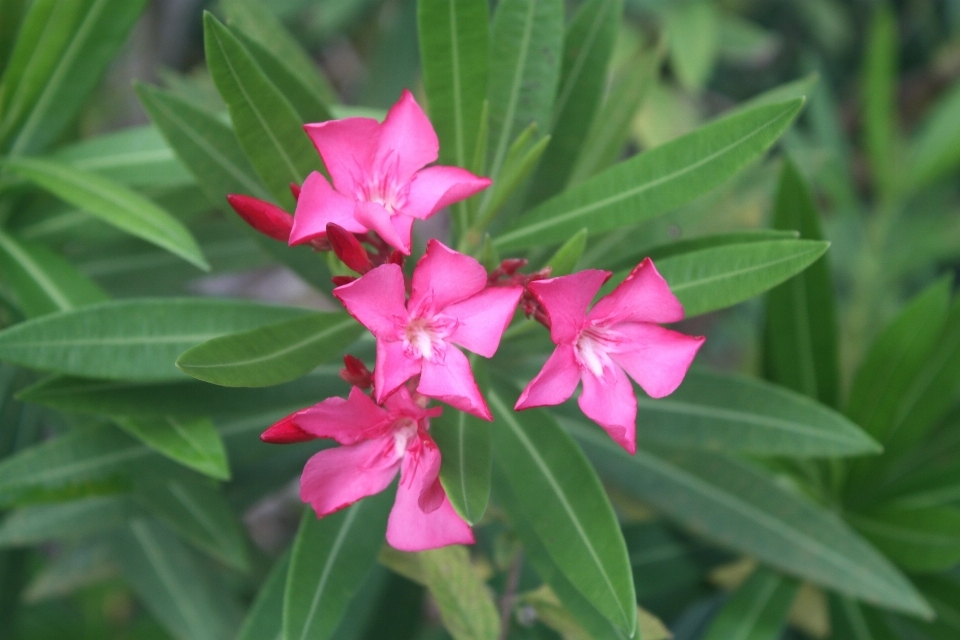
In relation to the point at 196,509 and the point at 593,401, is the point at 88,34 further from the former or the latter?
the point at 593,401

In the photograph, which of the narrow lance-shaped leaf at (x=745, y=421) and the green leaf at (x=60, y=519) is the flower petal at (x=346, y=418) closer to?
the narrow lance-shaped leaf at (x=745, y=421)

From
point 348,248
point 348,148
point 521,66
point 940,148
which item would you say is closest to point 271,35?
point 521,66

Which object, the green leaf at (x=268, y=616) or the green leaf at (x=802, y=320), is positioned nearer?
the green leaf at (x=268, y=616)

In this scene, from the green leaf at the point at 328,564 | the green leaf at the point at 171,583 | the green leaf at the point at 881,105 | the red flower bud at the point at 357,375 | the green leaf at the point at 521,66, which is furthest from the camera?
the green leaf at the point at 881,105

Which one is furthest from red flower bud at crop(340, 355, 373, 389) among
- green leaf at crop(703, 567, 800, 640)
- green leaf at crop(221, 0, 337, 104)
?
green leaf at crop(703, 567, 800, 640)

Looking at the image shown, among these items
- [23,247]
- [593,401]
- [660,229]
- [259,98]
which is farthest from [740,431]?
[23,247]

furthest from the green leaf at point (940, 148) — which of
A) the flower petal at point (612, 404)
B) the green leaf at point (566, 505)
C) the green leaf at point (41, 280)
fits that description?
the green leaf at point (41, 280)

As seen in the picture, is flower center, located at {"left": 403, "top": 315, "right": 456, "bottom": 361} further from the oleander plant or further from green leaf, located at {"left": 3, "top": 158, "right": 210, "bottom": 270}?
green leaf, located at {"left": 3, "top": 158, "right": 210, "bottom": 270}
